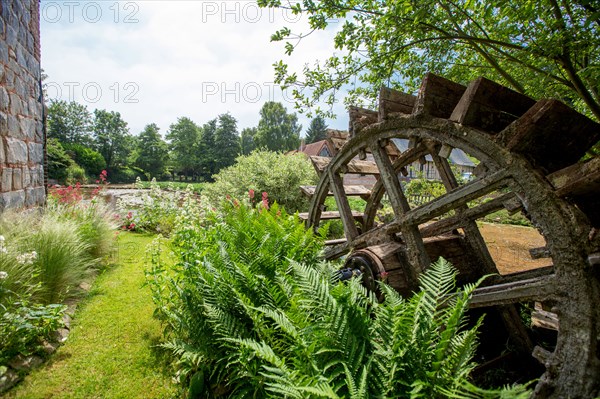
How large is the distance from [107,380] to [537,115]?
12.0 ft

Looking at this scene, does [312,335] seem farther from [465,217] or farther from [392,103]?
[465,217]

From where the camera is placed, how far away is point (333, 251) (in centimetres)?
387

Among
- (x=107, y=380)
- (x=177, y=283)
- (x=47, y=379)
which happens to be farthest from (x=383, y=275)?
(x=47, y=379)

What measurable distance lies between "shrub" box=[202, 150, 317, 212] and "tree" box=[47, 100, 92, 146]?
5089 cm

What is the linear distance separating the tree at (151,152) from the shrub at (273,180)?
45.0 metres

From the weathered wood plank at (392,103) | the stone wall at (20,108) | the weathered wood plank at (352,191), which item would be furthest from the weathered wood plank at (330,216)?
the stone wall at (20,108)

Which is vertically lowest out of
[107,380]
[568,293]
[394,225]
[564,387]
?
[107,380]

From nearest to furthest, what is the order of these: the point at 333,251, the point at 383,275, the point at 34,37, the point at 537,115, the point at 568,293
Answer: the point at 568,293 → the point at 537,115 → the point at 383,275 → the point at 333,251 → the point at 34,37

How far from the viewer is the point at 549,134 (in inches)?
75.0

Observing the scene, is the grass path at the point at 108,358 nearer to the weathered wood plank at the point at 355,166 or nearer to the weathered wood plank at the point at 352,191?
the weathered wood plank at the point at 352,191

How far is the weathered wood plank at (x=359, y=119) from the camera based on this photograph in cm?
316

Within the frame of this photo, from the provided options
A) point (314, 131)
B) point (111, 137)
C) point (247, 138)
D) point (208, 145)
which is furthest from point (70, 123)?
point (314, 131)

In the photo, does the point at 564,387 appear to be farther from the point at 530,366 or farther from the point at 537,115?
the point at 537,115

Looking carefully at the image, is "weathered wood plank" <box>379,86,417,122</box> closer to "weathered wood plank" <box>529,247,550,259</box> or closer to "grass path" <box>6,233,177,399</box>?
"weathered wood plank" <box>529,247,550,259</box>
